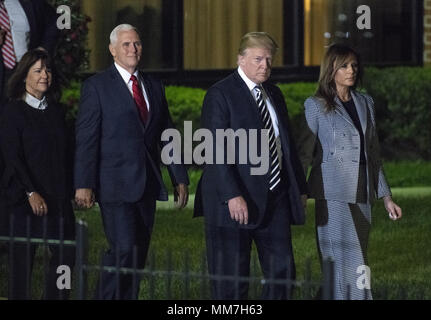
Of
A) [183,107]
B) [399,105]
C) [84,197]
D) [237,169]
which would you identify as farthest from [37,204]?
[399,105]

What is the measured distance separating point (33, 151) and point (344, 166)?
77.5 inches

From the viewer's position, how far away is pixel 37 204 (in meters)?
9.88

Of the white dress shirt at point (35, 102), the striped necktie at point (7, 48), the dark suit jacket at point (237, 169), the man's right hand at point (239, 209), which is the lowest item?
the man's right hand at point (239, 209)

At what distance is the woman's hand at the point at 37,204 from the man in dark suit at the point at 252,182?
105 centimetres

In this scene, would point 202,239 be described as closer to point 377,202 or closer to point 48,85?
point 377,202

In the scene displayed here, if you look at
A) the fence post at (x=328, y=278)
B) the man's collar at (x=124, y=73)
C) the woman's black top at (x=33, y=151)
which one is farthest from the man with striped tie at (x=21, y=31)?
the fence post at (x=328, y=278)

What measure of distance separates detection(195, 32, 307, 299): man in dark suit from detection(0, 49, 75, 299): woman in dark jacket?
1.01 m

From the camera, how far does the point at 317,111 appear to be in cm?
1005

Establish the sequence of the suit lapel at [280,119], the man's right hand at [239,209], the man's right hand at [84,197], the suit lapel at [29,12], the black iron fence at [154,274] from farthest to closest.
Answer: the suit lapel at [29,12], the man's right hand at [84,197], the suit lapel at [280,119], the man's right hand at [239,209], the black iron fence at [154,274]

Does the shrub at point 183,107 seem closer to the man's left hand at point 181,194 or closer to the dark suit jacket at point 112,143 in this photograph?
the man's left hand at point 181,194

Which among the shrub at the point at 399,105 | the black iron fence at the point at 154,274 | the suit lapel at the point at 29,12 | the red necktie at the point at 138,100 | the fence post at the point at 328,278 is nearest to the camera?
the fence post at the point at 328,278

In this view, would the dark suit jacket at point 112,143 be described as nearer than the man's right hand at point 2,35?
Yes

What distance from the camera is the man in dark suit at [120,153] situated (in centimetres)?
968

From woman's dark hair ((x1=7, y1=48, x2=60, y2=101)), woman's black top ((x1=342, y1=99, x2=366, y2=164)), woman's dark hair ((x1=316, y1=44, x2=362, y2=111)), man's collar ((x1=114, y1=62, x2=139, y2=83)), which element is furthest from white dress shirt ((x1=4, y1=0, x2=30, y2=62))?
woman's black top ((x1=342, y1=99, x2=366, y2=164))
